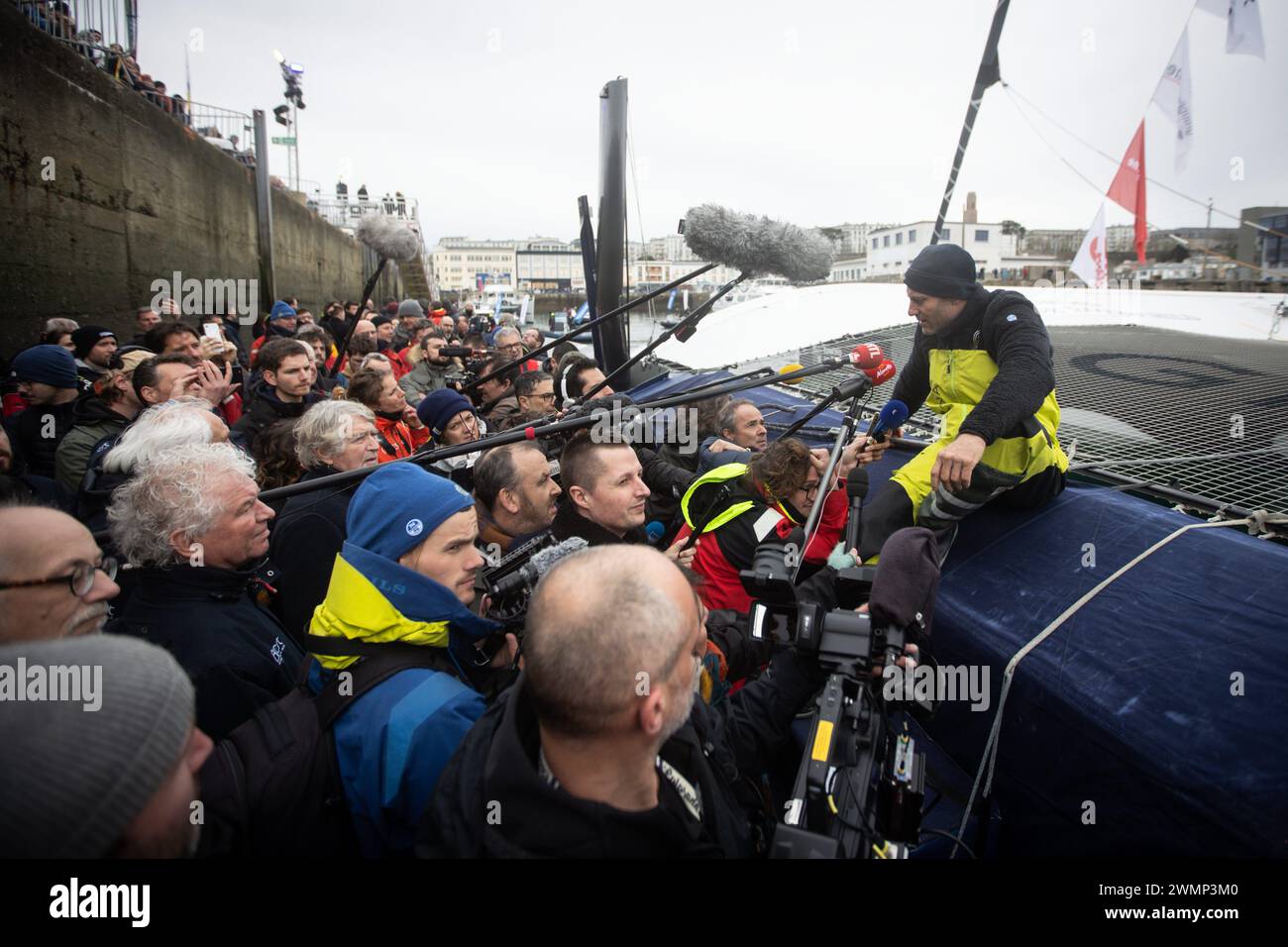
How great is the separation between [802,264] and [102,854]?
3149 mm

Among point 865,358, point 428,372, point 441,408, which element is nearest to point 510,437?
point 865,358

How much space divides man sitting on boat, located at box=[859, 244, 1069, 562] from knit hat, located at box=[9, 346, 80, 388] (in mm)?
4715

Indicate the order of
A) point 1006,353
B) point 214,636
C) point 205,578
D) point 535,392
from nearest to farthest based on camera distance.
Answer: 1. point 214,636
2. point 205,578
3. point 1006,353
4. point 535,392

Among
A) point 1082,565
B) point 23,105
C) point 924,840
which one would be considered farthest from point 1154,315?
point 23,105

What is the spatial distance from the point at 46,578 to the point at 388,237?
347 centimetres

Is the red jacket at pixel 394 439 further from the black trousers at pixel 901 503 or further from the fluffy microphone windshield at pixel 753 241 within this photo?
the black trousers at pixel 901 503

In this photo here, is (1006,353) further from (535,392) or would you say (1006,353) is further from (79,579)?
(535,392)

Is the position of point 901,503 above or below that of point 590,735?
above

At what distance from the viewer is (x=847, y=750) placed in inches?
61.5

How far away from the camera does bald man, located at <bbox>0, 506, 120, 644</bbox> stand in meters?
1.54

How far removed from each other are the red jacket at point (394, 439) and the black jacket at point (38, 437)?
168cm

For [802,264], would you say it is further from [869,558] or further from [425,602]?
[425,602]

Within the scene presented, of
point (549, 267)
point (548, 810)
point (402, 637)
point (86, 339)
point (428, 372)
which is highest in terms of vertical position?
point (549, 267)

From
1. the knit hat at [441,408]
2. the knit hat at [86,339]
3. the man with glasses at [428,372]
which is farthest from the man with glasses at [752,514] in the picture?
the man with glasses at [428,372]
